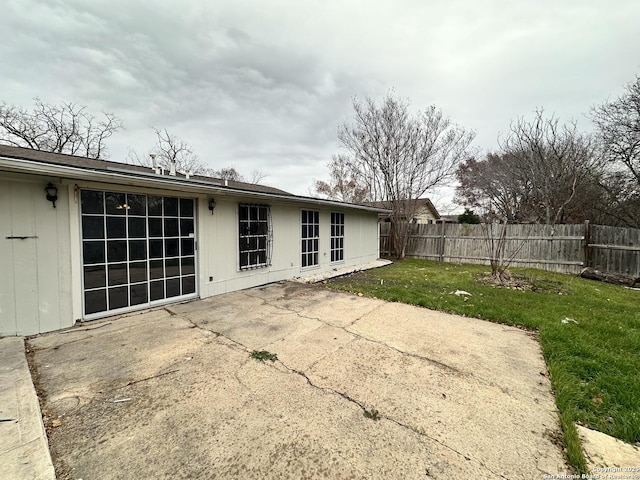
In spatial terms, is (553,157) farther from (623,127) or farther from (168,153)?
(168,153)

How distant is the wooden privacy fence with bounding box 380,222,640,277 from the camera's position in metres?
7.80

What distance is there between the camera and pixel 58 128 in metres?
13.4

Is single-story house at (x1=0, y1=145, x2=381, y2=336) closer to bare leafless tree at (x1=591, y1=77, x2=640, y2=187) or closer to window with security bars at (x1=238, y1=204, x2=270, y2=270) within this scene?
window with security bars at (x1=238, y1=204, x2=270, y2=270)

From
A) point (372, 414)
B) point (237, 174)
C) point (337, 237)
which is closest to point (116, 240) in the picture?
point (372, 414)

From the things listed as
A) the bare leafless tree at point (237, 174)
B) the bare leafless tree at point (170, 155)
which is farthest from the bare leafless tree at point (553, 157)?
the bare leafless tree at point (237, 174)

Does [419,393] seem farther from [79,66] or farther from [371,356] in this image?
[79,66]

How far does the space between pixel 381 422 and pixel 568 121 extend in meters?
14.9

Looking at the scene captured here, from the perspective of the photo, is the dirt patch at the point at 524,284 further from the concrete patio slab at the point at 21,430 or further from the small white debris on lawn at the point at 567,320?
the concrete patio slab at the point at 21,430

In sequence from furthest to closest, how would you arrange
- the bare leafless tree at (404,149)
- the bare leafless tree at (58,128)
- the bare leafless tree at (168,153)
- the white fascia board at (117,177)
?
1. the bare leafless tree at (168,153)
2. the bare leafless tree at (58,128)
3. the bare leafless tree at (404,149)
4. the white fascia board at (117,177)

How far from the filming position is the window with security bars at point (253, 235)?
19.5 feet

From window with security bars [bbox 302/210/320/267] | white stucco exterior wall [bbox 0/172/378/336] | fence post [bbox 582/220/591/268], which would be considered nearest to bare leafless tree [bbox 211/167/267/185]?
window with security bars [bbox 302/210/320/267]

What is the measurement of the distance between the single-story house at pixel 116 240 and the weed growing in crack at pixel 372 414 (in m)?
4.18

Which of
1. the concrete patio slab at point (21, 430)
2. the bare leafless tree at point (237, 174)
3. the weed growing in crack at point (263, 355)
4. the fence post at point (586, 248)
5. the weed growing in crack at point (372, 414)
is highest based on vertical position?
the bare leafless tree at point (237, 174)

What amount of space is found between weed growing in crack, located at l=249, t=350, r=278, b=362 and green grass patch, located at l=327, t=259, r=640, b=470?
2352 mm
